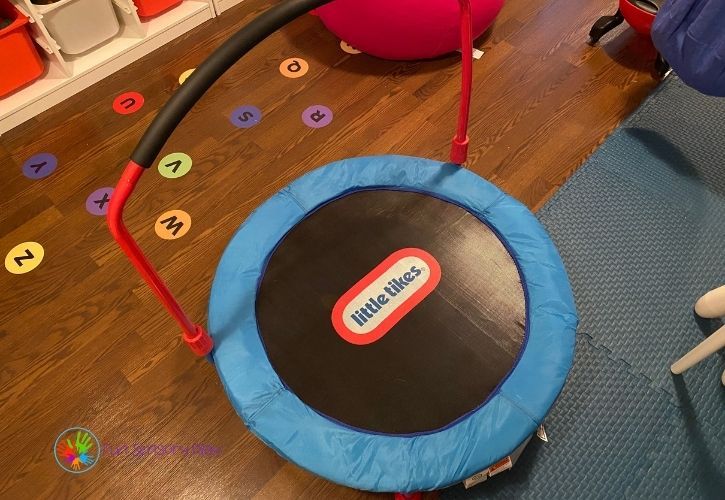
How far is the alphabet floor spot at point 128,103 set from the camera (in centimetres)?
196

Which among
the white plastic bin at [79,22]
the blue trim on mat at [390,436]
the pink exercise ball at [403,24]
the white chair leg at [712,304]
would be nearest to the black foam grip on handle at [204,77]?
the blue trim on mat at [390,436]

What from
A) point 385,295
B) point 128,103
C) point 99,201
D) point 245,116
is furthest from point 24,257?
point 385,295

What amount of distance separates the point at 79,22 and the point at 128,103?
305 mm

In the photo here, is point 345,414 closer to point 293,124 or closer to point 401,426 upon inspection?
point 401,426

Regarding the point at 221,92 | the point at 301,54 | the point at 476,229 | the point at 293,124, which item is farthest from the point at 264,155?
the point at 476,229

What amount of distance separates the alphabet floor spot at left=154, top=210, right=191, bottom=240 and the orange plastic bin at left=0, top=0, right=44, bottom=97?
0.75m

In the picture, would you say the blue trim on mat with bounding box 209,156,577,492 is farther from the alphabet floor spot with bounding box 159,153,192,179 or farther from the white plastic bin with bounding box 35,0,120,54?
the white plastic bin with bounding box 35,0,120,54

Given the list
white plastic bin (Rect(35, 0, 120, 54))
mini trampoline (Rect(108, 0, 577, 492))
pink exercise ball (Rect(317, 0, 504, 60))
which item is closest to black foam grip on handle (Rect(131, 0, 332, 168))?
mini trampoline (Rect(108, 0, 577, 492))

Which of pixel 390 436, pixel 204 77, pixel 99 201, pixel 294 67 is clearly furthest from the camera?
pixel 294 67

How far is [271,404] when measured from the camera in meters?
1.15

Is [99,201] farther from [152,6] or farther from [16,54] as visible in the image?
[152,6]

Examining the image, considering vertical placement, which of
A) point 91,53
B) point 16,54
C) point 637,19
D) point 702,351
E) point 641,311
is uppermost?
point 16,54

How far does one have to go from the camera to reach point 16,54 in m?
1.84

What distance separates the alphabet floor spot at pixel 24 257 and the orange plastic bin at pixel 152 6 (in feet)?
3.27
